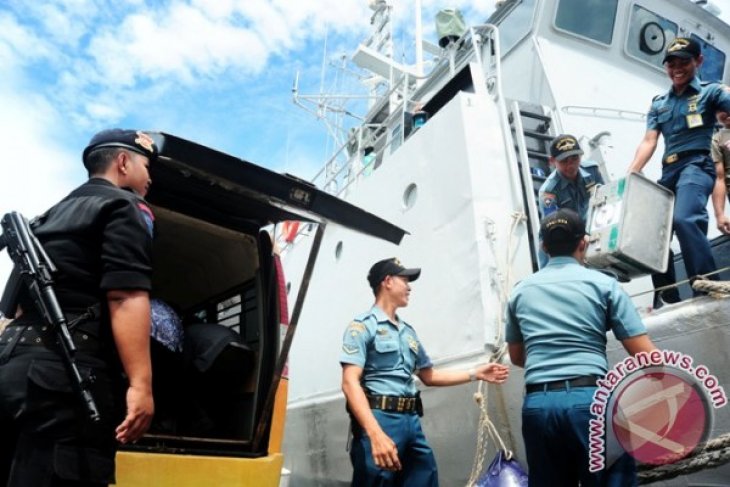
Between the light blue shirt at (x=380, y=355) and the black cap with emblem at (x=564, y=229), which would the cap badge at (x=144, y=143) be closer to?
the light blue shirt at (x=380, y=355)

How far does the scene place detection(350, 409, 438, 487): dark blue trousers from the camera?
110 inches

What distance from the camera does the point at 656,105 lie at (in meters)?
3.71

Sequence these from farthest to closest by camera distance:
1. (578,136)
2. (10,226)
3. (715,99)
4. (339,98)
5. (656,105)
→ 1. (339,98)
2. (578,136)
3. (656,105)
4. (715,99)
5. (10,226)

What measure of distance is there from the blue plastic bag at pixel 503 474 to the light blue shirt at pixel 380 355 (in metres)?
0.66

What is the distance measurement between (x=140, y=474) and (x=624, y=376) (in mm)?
2030

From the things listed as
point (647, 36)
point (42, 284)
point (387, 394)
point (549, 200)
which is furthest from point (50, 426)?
point (647, 36)

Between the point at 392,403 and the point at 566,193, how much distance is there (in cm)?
194

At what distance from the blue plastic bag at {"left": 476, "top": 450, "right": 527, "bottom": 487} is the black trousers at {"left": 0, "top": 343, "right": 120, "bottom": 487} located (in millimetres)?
2056

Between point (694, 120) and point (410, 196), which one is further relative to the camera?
point (410, 196)

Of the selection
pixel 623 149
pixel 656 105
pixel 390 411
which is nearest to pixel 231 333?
pixel 390 411

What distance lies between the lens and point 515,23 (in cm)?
650

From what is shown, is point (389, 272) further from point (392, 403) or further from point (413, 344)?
point (392, 403)

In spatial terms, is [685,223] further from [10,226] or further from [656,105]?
[10,226]

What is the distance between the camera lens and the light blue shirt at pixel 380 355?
2.99 meters
